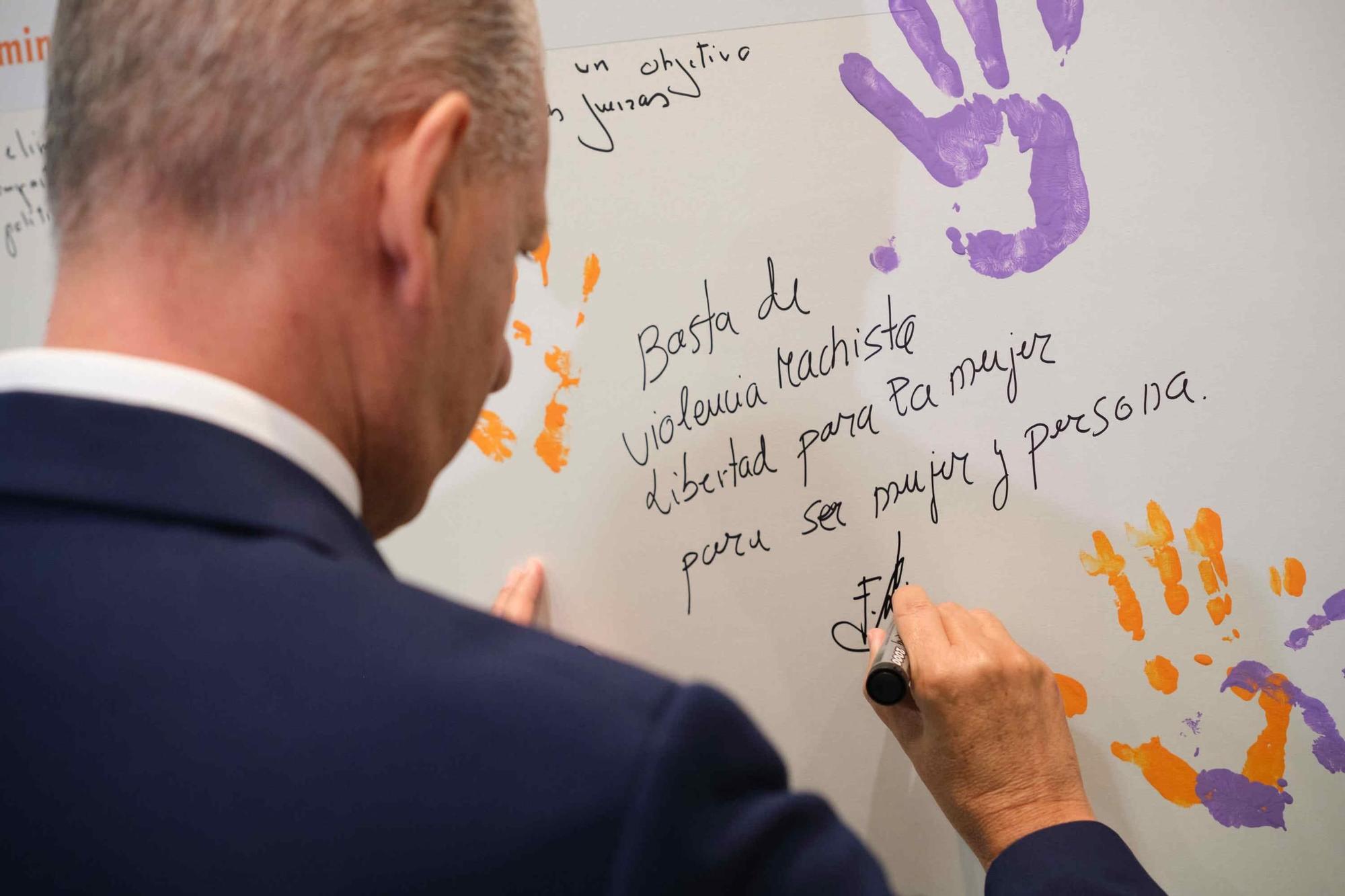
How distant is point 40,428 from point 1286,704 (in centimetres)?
87

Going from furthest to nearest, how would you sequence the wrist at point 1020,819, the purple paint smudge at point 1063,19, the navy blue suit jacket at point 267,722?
the purple paint smudge at point 1063,19 → the wrist at point 1020,819 → the navy blue suit jacket at point 267,722

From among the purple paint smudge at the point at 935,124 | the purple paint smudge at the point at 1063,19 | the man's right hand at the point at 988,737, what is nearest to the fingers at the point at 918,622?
the man's right hand at the point at 988,737

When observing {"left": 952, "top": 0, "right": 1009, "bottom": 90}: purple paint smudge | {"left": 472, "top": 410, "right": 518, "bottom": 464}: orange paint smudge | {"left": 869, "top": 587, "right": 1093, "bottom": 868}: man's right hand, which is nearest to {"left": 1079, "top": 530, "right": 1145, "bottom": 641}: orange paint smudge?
{"left": 869, "top": 587, "right": 1093, "bottom": 868}: man's right hand

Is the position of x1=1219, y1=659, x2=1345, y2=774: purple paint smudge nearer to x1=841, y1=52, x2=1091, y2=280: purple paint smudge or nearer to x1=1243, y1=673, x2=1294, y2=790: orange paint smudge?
x1=1243, y1=673, x2=1294, y2=790: orange paint smudge

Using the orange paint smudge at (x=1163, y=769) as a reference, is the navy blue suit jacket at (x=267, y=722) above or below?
above

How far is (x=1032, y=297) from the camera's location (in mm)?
718

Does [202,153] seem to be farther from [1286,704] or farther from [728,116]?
[1286,704]

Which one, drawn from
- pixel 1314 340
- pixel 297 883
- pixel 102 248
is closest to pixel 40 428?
pixel 102 248

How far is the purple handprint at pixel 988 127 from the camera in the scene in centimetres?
71

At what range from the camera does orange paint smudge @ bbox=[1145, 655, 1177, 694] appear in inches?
28.6

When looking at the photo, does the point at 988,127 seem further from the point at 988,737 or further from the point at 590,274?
the point at 988,737

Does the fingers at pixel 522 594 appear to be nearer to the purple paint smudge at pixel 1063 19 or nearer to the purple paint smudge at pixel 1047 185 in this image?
the purple paint smudge at pixel 1047 185

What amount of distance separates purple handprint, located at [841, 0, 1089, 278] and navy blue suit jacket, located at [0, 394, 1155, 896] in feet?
1.80

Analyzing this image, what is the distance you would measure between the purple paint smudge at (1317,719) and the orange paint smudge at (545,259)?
68 centimetres
